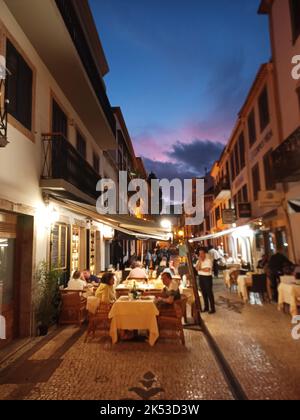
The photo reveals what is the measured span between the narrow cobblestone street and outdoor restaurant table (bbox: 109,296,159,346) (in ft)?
1.16

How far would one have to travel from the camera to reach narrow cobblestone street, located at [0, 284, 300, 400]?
409cm

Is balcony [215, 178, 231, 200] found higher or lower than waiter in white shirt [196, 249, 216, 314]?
higher

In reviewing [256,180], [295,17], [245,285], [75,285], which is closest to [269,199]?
[245,285]

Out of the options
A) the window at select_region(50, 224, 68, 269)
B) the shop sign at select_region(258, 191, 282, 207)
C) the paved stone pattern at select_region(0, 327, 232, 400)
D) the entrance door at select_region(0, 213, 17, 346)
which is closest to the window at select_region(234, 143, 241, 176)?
the shop sign at select_region(258, 191, 282, 207)

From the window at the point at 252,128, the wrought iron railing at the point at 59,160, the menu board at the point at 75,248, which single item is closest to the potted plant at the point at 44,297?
the wrought iron railing at the point at 59,160

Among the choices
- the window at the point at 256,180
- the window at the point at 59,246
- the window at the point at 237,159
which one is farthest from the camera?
the window at the point at 237,159

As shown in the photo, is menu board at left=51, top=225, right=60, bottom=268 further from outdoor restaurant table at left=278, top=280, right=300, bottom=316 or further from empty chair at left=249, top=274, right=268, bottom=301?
empty chair at left=249, top=274, right=268, bottom=301

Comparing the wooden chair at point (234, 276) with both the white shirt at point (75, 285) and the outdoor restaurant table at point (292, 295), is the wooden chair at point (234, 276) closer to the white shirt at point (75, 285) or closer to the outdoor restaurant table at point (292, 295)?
the outdoor restaurant table at point (292, 295)

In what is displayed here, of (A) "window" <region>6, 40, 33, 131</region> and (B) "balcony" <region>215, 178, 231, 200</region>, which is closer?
(A) "window" <region>6, 40, 33, 131</region>

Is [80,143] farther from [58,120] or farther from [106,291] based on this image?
[106,291]

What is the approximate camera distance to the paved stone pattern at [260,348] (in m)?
4.16

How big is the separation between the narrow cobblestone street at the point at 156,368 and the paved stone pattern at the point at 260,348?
0.05 feet

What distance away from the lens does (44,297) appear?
704 cm

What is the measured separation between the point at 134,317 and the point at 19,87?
6.03m
